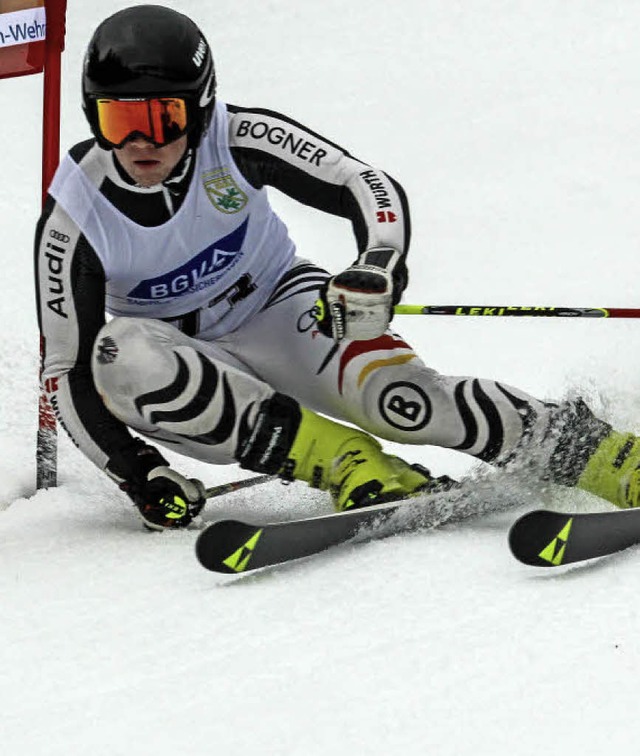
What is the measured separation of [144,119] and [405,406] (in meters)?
0.98

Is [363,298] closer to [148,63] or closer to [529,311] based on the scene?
[529,311]

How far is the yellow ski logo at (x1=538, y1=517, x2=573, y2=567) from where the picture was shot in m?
2.53

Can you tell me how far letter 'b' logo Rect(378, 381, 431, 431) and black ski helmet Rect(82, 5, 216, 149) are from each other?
83 centimetres

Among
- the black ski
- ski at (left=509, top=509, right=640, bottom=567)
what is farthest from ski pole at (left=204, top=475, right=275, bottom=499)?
ski at (left=509, top=509, right=640, bottom=567)

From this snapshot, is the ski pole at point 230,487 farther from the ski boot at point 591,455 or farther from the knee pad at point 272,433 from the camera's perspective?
the ski boot at point 591,455

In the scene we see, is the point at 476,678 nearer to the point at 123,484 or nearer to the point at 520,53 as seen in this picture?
the point at 123,484

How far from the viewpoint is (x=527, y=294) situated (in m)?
6.93

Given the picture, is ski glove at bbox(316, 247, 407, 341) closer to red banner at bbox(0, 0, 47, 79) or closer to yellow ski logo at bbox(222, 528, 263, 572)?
yellow ski logo at bbox(222, 528, 263, 572)

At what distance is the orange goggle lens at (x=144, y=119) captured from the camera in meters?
3.18

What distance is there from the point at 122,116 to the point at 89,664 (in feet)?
4.75

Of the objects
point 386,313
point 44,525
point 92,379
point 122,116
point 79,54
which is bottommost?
point 44,525

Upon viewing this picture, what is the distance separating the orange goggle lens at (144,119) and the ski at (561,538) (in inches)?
54.0

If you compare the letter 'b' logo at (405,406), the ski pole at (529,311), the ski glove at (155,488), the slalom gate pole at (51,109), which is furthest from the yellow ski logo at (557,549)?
the slalom gate pole at (51,109)

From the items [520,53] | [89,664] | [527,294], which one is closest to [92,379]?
[89,664]
